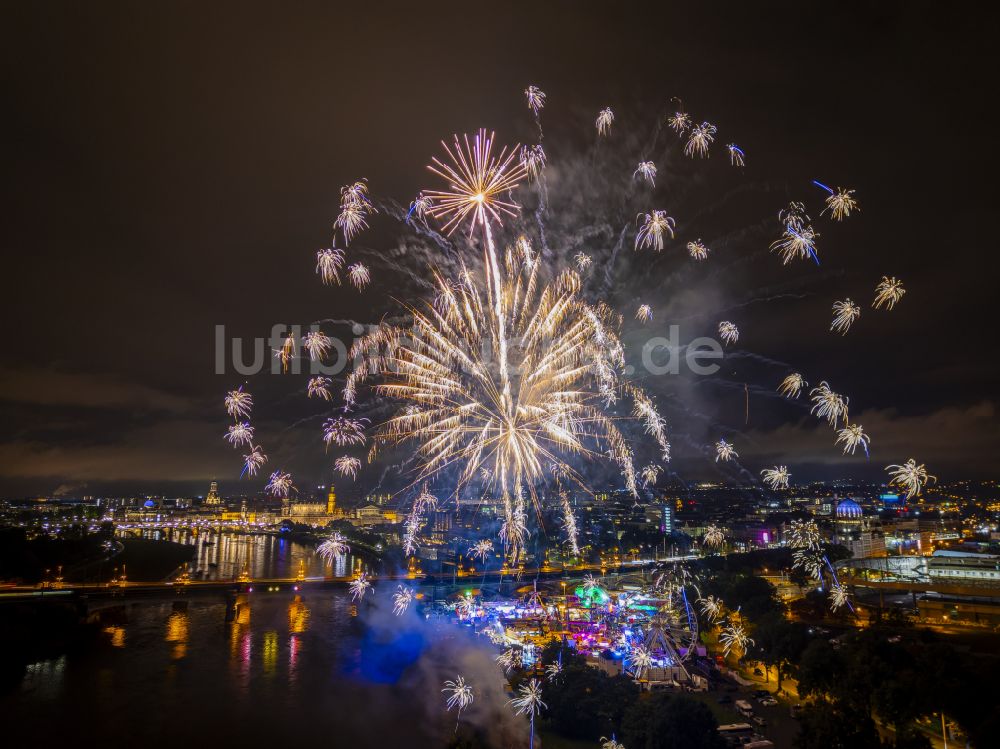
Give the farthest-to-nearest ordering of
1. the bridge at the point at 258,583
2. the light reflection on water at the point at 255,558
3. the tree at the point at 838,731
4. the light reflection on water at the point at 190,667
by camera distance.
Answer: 1. the light reflection on water at the point at 255,558
2. the bridge at the point at 258,583
3. the light reflection on water at the point at 190,667
4. the tree at the point at 838,731

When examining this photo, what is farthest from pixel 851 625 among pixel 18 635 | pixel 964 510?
pixel 964 510

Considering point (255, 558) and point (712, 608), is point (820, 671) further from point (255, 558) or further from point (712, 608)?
point (255, 558)

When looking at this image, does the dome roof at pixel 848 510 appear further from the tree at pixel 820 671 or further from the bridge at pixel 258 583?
the tree at pixel 820 671

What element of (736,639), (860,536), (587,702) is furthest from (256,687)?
(860,536)

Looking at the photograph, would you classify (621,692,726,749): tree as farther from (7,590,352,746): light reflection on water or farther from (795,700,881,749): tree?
(7,590,352,746): light reflection on water

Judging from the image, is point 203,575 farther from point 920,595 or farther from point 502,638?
point 920,595

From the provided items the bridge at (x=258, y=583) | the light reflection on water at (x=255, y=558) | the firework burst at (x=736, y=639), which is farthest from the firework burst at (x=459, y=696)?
the light reflection on water at (x=255, y=558)
